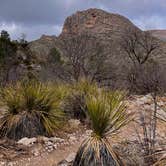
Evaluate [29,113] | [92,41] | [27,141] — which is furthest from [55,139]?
[92,41]

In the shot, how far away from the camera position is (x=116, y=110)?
21.4ft

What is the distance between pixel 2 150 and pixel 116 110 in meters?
2.92

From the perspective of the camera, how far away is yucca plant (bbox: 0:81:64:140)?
30.3 feet

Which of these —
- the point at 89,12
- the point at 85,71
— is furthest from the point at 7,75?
the point at 89,12

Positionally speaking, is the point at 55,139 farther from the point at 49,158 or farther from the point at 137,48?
the point at 137,48

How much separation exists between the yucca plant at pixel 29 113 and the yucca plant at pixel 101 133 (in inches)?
119

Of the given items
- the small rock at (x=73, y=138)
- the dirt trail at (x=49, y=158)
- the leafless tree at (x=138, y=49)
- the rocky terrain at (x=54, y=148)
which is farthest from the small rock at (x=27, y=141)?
the leafless tree at (x=138, y=49)

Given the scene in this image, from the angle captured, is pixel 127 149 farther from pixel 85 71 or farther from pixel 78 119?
pixel 85 71

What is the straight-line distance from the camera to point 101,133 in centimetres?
629

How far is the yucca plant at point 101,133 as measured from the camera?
6.13 meters

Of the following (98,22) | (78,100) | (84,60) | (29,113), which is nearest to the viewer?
(29,113)

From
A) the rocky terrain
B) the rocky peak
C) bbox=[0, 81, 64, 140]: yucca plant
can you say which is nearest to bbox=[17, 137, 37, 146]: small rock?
the rocky terrain

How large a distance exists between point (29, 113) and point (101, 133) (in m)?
3.48

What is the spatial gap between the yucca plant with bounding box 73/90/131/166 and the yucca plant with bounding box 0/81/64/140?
3.02m
